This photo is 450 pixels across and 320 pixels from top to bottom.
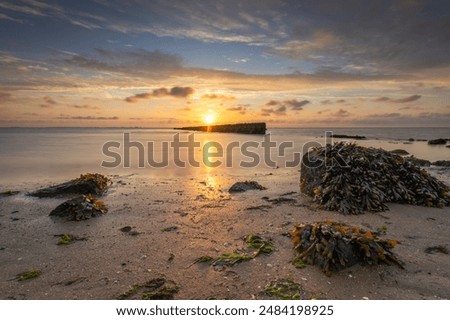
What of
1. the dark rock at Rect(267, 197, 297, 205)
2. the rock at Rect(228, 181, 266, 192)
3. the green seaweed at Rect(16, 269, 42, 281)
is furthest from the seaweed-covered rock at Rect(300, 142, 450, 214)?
the green seaweed at Rect(16, 269, 42, 281)

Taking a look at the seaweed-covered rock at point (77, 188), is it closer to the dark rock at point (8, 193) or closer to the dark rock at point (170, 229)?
the dark rock at point (8, 193)

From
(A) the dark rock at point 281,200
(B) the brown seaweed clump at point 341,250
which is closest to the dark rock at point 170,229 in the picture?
(B) the brown seaweed clump at point 341,250

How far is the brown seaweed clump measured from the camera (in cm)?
359

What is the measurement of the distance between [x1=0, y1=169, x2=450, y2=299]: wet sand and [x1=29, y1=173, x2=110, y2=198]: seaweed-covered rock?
15.2 inches

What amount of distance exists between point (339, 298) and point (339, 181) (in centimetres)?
381

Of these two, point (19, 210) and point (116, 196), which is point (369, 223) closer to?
point (116, 196)

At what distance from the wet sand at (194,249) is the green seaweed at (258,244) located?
0.34ft

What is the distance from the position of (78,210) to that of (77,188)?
2254mm

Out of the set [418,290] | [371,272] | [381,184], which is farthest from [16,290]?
[381,184]

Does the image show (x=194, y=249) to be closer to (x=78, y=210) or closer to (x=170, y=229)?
(x=170, y=229)

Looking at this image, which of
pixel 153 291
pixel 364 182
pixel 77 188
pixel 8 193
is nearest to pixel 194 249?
pixel 153 291

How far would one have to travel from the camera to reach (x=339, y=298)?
10.3 ft

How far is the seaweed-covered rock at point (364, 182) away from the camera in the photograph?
6172 mm

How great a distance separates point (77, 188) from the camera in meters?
7.84
